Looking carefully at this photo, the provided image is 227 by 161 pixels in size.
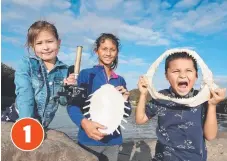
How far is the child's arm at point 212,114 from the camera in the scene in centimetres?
272

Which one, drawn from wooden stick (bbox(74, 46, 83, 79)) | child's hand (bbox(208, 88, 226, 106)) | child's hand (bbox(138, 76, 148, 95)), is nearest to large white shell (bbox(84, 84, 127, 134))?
wooden stick (bbox(74, 46, 83, 79))

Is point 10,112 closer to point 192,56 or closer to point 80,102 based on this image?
point 80,102

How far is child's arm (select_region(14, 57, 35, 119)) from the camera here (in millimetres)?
3154

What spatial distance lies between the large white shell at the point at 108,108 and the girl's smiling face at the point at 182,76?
605 mm

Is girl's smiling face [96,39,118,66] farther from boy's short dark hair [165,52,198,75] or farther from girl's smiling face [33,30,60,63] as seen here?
boy's short dark hair [165,52,198,75]

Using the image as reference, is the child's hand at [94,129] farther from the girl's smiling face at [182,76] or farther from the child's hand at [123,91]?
the girl's smiling face at [182,76]

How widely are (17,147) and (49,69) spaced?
0.92 metres

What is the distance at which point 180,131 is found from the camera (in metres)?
2.96

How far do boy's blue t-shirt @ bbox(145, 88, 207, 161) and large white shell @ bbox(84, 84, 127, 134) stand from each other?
0.41 m

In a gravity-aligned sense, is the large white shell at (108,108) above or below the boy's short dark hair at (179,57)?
below

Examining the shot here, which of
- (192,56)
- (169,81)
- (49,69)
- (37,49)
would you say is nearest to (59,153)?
(49,69)

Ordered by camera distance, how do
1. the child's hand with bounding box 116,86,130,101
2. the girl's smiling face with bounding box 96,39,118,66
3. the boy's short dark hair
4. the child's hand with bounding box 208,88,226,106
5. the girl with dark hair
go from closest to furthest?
the child's hand with bounding box 208,88,226,106, the boy's short dark hair, the child's hand with bounding box 116,86,130,101, the girl with dark hair, the girl's smiling face with bounding box 96,39,118,66

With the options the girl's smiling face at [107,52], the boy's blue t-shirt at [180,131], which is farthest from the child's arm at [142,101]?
the girl's smiling face at [107,52]

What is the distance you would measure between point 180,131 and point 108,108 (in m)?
0.75
